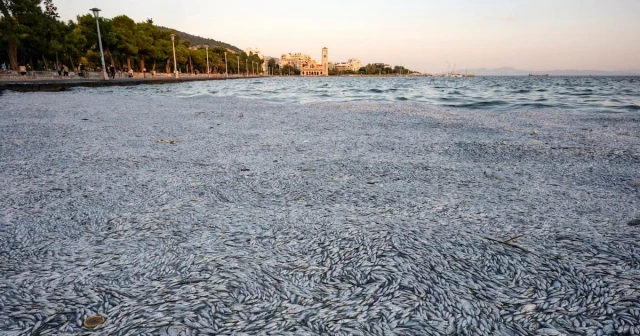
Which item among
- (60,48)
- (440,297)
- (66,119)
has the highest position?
(60,48)

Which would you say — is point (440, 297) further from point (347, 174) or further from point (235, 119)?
point (235, 119)

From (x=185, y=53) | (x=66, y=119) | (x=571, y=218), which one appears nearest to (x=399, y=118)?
(x=571, y=218)

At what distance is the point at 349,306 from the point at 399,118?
7.85 meters

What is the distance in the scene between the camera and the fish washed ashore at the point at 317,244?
1.41m

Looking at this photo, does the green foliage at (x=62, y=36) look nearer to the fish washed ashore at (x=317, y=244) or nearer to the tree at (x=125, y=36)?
the tree at (x=125, y=36)

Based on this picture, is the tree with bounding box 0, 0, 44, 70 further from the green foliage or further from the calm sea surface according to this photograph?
the calm sea surface

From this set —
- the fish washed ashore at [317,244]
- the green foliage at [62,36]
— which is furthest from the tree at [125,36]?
the fish washed ashore at [317,244]

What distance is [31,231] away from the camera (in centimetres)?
217

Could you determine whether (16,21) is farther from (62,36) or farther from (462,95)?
(462,95)

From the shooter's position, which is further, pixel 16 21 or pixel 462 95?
pixel 16 21

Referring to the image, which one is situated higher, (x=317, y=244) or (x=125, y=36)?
(x=125, y=36)

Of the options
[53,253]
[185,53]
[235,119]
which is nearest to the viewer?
[53,253]

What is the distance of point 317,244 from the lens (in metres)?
2.01

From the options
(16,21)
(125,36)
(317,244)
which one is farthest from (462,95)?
(125,36)
